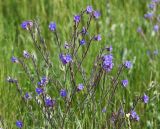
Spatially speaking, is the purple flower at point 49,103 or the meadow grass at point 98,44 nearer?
the purple flower at point 49,103

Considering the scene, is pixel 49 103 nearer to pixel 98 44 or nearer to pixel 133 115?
pixel 133 115

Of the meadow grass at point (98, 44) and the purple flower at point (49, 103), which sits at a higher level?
the meadow grass at point (98, 44)

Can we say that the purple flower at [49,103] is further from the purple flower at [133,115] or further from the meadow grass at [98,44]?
the purple flower at [133,115]

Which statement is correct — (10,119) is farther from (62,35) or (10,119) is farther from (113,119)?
(62,35)

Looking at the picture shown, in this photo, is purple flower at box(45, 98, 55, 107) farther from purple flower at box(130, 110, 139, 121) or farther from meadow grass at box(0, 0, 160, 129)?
purple flower at box(130, 110, 139, 121)

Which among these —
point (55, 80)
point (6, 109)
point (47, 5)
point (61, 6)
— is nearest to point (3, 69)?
point (6, 109)

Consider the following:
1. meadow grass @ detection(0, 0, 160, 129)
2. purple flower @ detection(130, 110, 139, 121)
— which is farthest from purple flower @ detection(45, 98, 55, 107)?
purple flower @ detection(130, 110, 139, 121)

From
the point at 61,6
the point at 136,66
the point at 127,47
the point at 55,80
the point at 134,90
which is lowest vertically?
the point at 55,80

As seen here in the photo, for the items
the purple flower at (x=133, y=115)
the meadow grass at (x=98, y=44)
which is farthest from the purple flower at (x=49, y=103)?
the purple flower at (x=133, y=115)

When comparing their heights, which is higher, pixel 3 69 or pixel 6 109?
pixel 3 69
